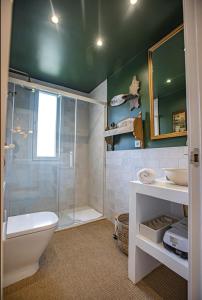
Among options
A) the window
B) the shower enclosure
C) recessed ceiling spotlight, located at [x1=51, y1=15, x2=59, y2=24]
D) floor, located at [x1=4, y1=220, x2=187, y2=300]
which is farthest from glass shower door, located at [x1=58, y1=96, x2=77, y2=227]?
recessed ceiling spotlight, located at [x1=51, y1=15, x2=59, y2=24]

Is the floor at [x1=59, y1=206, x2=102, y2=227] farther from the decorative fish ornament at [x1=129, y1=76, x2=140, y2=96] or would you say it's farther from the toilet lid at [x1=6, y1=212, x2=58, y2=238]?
the decorative fish ornament at [x1=129, y1=76, x2=140, y2=96]

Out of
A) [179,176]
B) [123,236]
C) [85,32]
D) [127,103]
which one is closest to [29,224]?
[123,236]

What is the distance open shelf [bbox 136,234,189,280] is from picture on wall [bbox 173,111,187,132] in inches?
41.8

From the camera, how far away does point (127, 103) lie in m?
2.20

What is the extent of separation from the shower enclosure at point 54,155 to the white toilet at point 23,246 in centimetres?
99

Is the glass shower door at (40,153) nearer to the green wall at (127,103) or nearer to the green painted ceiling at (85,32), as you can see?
the green painted ceiling at (85,32)

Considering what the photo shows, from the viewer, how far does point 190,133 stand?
820 millimetres

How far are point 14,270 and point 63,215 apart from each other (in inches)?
52.2

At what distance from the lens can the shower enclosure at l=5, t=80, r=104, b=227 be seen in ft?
7.73

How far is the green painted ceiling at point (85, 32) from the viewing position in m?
1.37

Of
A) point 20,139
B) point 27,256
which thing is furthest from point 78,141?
point 27,256

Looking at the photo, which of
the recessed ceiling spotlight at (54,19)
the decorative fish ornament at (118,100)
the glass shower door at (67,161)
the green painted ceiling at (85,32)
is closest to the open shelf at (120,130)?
the decorative fish ornament at (118,100)

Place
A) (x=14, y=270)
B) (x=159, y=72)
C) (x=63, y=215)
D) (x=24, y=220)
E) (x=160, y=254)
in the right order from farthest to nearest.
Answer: (x=63, y=215)
(x=159, y=72)
(x=24, y=220)
(x=14, y=270)
(x=160, y=254)

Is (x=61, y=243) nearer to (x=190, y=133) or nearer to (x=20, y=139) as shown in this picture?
(x=20, y=139)
